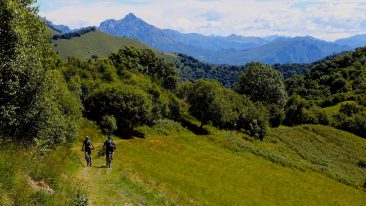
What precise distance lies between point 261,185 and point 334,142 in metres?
62.9

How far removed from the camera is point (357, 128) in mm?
142375

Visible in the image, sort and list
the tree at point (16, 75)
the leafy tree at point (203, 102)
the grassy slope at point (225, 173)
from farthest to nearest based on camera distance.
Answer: the leafy tree at point (203, 102) < the grassy slope at point (225, 173) < the tree at point (16, 75)

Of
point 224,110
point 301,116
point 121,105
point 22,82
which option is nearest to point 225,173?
point 121,105

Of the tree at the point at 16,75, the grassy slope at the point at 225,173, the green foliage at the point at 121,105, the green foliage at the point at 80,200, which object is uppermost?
the tree at the point at 16,75

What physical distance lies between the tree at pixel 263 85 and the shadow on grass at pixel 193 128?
155ft

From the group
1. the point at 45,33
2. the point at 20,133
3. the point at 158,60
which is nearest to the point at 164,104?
the point at 158,60

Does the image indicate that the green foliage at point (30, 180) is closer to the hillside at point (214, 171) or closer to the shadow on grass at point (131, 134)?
the hillside at point (214, 171)

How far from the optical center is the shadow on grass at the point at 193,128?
3703 inches

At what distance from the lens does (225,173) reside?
211ft

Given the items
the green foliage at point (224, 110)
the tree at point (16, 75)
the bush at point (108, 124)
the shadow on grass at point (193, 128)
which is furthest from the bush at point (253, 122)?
the tree at point (16, 75)

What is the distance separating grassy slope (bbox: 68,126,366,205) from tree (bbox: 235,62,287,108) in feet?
105

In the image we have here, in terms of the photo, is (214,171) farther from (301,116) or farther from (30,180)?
(301,116)

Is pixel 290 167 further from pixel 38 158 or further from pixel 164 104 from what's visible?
pixel 38 158

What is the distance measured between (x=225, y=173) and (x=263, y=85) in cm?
8236
